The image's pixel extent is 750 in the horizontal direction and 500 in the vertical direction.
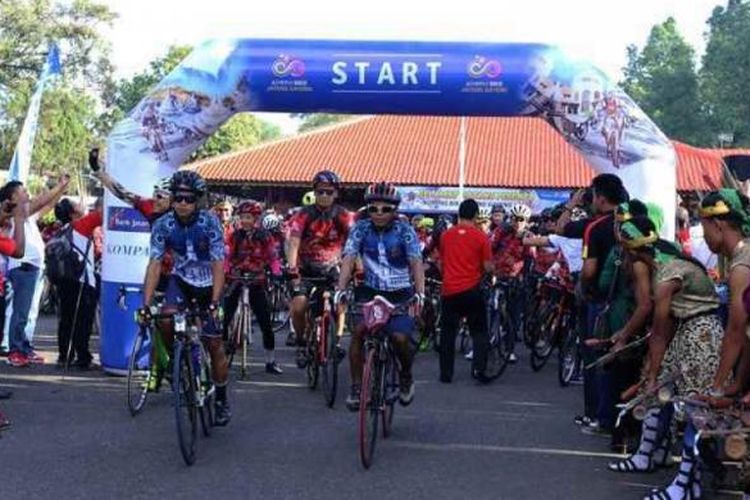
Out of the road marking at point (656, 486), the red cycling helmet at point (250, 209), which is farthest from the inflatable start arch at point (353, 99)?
the road marking at point (656, 486)

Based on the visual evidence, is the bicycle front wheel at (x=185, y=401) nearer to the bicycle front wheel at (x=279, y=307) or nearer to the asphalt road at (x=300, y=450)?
the asphalt road at (x=300, y=450)

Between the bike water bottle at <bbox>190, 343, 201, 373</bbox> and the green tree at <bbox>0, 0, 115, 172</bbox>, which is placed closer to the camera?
the bike water bottle at <bbox>190, 343, 201, 373</bbox>

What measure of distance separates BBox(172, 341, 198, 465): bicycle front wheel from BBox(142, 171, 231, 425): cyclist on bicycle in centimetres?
50

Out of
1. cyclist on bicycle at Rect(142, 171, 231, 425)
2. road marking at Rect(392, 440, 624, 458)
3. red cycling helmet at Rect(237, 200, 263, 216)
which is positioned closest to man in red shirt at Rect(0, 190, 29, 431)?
cyclist on bicycle at Rect(142, 171, 231, 425)

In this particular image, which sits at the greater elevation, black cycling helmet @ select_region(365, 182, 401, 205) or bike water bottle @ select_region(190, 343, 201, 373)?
black cycling helmet @ select_region(365, 182, 401, 205)

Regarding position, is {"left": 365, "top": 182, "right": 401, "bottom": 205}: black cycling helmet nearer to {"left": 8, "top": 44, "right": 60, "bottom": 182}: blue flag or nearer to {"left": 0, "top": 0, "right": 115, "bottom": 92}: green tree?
{"left": 8, "top": 44, "right": 60, "bottom": 182}: blue flag

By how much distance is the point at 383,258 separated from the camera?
798 cm

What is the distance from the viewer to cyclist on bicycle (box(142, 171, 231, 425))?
762cm

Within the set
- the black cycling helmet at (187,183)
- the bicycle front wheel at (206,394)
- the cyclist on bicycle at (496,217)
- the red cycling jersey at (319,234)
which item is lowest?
the bicycle front wheel at (206,394)

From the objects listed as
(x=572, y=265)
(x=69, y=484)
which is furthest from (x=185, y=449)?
(x=572, y=265)

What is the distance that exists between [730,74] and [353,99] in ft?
185

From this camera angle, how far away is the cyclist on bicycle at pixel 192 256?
7.62 meters

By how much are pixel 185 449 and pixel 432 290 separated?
7.42 m

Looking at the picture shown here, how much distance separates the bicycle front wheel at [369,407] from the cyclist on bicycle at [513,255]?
5.59m
